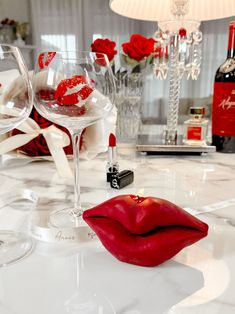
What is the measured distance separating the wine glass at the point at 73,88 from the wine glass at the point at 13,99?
0.08 ft

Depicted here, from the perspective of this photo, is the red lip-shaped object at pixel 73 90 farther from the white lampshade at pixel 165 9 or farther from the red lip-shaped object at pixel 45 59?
the white lampshade at pixel 165 9

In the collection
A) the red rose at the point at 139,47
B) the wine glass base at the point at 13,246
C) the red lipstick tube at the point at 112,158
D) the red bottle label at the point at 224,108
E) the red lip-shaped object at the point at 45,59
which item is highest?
the red rose at the point at 139,47

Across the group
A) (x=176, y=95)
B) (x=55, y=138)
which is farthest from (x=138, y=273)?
(x=176, y=95)

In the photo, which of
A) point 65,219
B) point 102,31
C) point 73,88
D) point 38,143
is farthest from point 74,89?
point 102,31

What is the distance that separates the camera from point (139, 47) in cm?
87

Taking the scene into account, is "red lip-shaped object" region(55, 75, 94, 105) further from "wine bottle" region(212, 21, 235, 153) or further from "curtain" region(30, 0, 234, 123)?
"curtain" region(30, 0, 234, 123)

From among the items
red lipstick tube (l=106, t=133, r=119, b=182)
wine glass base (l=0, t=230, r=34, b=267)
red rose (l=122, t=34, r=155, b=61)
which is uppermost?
red rose (l=122, t=34, r=155, b=61)

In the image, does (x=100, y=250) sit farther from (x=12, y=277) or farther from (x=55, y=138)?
(x=55, y=138)

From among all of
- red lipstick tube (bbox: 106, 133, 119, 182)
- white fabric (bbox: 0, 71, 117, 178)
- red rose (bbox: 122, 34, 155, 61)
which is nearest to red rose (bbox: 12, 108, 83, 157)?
white fabric (bbox: 0, 71, 117, 178)

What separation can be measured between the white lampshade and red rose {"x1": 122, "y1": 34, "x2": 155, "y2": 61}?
0.08 m

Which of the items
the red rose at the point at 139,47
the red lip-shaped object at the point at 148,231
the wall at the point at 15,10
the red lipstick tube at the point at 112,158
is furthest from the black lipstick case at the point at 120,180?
the wall at the point at 15,10

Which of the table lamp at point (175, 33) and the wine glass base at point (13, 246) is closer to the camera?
the wine glass base at point (13, 246)

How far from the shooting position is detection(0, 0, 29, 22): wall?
3582 millimetres

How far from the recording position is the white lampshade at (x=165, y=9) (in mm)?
852
